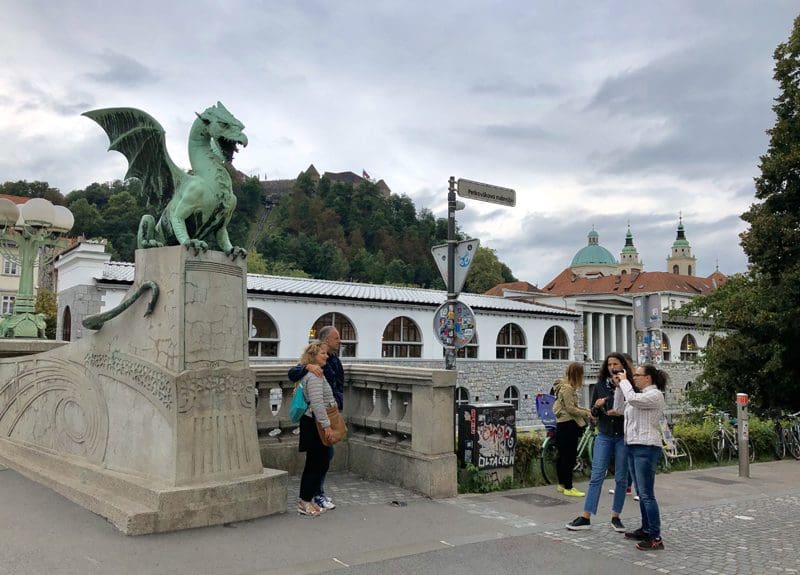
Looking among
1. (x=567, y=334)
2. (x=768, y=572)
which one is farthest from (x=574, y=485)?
(x=567, y=334)

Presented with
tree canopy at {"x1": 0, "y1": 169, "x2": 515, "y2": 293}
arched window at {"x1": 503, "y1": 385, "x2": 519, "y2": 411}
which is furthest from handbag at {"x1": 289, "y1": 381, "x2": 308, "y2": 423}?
tree canopy at {"x1": 0, "y1": 169, "x2": 515, "y2": 293}

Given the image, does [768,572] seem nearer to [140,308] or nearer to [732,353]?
[140,308]

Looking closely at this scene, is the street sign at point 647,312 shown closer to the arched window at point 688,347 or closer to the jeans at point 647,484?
the jeans at point 647,484

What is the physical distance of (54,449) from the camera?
24.3ft

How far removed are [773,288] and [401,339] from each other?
19015 mm

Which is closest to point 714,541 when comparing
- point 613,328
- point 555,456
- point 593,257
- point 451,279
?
point 555,456

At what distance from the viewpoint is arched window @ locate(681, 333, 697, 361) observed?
169 ft

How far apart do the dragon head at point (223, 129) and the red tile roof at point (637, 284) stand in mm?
85481

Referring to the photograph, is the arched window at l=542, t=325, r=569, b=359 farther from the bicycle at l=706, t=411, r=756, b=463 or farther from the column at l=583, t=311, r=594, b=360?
the bicycle at l=706, t=411, r=756, b=463

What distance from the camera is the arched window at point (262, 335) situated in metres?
28.7

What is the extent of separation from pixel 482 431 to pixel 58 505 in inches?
186

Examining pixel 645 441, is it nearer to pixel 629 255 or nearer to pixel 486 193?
pixel 486 193

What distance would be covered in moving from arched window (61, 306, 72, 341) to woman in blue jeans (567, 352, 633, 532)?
24.7m

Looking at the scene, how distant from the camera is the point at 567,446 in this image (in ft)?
26.7
